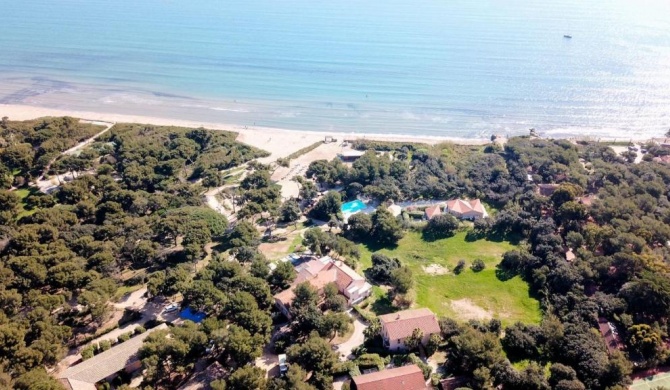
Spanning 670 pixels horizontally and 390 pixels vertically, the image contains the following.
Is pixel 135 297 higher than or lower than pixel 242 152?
lower

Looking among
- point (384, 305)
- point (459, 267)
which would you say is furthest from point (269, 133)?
point (384, 305)

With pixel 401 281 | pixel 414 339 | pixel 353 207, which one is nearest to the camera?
pixel 414 339

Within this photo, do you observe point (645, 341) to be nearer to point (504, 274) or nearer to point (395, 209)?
point (504, 274)

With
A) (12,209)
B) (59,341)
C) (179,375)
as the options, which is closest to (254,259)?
(179,375)

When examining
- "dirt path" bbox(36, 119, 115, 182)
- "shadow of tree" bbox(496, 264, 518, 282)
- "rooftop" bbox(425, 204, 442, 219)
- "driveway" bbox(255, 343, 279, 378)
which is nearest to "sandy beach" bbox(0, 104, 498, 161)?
"dirt path" bbox(36, 119, 115, 182)

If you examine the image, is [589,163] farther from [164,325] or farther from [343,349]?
[164,325]
